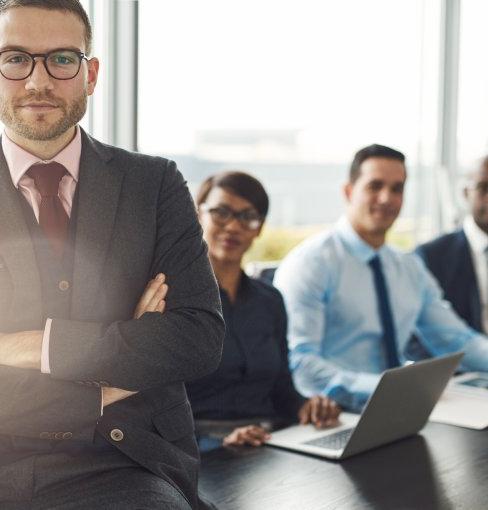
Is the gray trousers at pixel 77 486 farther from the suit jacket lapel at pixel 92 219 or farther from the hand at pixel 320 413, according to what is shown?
the hand at pixel 320 413

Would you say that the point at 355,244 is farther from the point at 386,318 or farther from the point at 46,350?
the point at 46,350

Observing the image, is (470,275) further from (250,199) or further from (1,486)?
(1,486)

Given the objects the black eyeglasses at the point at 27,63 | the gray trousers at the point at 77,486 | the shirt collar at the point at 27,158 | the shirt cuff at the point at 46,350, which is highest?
the black eyeglasses at the point at 27,63

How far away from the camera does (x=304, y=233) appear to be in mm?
4730

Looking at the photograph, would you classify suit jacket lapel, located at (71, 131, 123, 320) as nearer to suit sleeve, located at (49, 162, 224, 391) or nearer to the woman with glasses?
suit sleeve, located at (49, 162, 224, 391)

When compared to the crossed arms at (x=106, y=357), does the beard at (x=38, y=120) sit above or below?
above

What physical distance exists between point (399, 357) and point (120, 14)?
1.82 metres

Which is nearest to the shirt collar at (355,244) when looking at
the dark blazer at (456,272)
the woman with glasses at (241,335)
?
the woman with glasses at (241,335)

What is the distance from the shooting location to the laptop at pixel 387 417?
6.65 feet

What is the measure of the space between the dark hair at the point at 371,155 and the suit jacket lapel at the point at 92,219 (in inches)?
66.7

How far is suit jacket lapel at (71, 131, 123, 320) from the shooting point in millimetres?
1668

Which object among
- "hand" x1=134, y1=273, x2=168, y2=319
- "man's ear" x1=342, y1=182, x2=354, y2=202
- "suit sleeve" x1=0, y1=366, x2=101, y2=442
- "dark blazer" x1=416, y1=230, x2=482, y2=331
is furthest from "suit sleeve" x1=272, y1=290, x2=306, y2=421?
"dark blazer" x1=416, y1=230, x2=482, y2=331

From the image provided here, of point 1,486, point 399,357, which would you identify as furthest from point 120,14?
point 1,486

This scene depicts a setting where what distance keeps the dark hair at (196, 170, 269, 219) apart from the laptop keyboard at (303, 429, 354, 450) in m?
0.82
